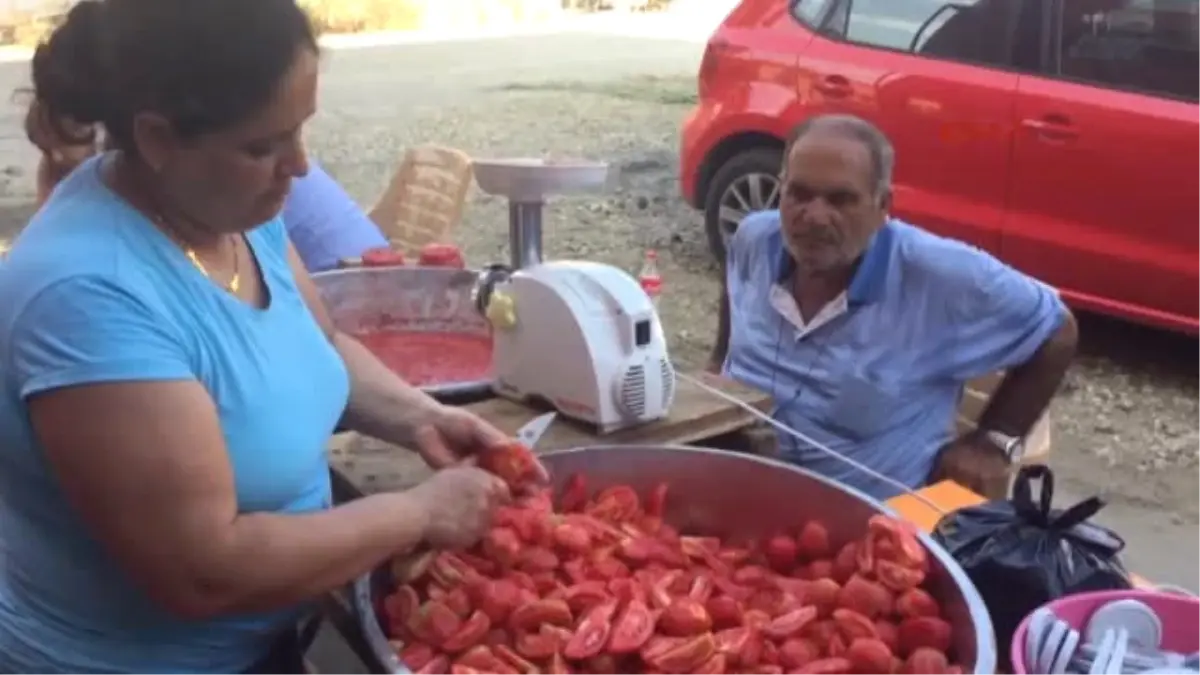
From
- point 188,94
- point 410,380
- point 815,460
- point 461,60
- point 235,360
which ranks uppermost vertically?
point 188,94

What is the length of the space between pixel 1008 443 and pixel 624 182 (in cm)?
576

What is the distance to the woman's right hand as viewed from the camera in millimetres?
1505

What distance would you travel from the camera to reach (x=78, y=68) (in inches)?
55.1

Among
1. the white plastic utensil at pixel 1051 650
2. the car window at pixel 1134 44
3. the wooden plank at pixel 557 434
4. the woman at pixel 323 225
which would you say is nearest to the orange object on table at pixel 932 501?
the wooden plank at pixel 557 434

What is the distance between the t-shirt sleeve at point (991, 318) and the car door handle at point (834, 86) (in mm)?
2983

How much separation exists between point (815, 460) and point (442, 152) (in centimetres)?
223

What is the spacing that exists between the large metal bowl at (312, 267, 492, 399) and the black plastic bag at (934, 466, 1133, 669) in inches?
49.5

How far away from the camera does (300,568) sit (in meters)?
1.41

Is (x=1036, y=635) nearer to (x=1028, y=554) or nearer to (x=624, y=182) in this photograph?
(x=1028, y=554)

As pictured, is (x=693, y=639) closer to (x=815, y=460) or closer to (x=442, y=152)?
(x=815, y=460)

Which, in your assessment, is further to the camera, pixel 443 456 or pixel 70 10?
pixel 443 456

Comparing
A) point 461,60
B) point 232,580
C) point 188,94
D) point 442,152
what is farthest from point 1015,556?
point 461,60

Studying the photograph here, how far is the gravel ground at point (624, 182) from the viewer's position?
4.32m

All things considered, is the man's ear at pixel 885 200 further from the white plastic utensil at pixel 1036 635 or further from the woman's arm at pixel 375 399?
the white plastic utensil at pixel 1036 635
